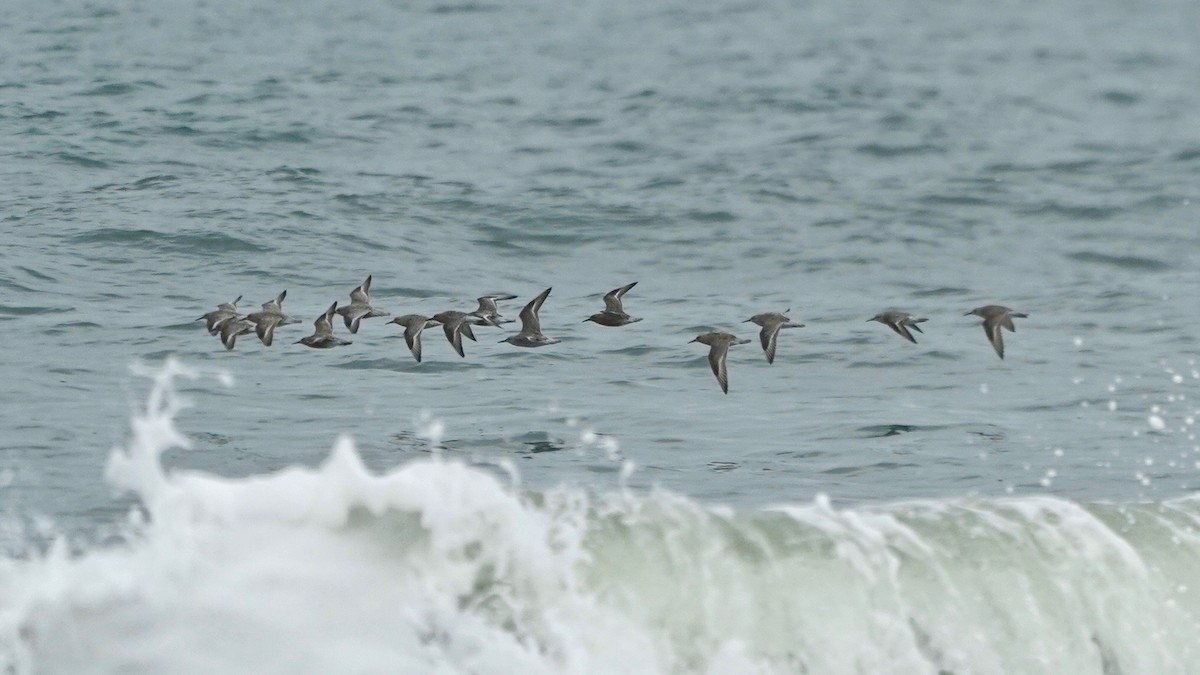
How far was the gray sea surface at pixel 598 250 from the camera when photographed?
13.8 meters

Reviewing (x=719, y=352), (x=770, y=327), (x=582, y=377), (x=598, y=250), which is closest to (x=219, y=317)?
(x=582, y=377)

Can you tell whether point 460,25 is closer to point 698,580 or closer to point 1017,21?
point 1017,21

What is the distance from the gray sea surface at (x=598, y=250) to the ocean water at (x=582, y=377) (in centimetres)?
8

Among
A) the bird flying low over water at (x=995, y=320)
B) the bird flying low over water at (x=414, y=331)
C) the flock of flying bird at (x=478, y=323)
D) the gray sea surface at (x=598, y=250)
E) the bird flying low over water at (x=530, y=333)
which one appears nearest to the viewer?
the gray sea surface at (x=598, y=250)

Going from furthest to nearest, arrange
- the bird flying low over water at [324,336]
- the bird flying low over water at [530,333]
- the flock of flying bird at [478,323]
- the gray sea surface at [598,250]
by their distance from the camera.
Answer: the bird flying low over water at [530,333] < the bird flying low over water at [324,336] < the flock of flying bird at [478,323] < the gray sea surface at [598,250]

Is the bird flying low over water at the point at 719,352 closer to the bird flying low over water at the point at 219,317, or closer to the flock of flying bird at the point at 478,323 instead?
the flock of flying bird at the point at 478,323

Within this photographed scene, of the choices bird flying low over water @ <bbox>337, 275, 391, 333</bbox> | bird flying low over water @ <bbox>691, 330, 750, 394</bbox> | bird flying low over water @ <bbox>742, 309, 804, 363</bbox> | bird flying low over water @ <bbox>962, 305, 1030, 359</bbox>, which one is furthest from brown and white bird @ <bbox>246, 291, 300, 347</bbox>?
bird flying low over water @ <bbox>962, 305, 1030, 359</bbox>

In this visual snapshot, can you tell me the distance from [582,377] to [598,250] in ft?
24.2

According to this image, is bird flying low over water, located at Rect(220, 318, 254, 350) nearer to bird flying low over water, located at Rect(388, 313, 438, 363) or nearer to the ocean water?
the ocean water

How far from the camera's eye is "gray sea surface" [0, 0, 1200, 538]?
45.2 ft

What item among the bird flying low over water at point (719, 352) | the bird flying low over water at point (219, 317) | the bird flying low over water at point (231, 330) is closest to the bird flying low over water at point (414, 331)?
the bird flying low over water at point (231, 330)

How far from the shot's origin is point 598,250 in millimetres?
23328

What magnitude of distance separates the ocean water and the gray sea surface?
0.08 meters

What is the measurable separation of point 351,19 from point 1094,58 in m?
19.1
